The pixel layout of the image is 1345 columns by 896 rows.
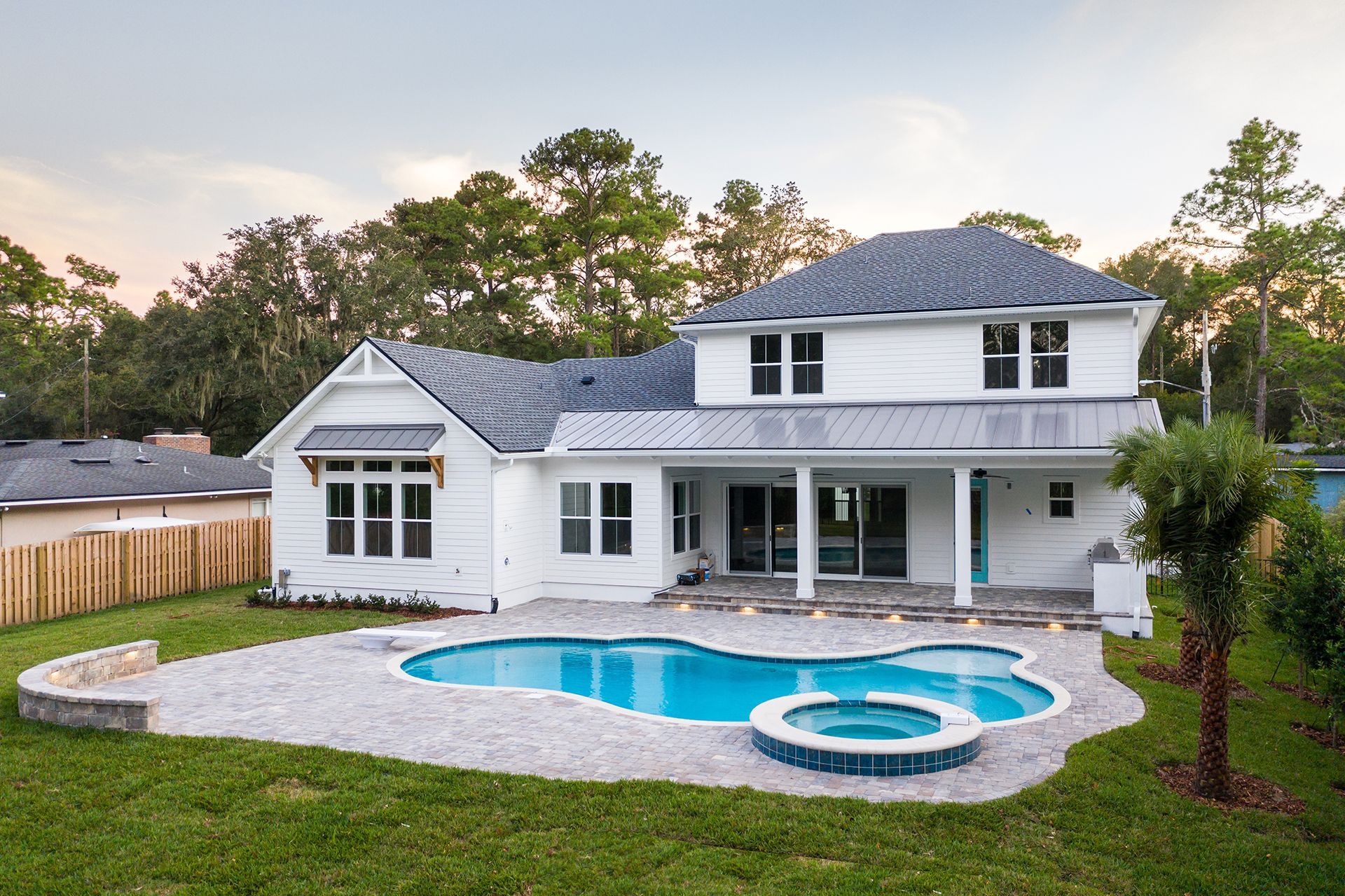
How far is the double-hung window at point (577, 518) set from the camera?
59.8ft

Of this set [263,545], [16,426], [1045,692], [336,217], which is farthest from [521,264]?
[1045,692]

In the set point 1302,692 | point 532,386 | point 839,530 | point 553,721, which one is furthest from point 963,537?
point 532,386

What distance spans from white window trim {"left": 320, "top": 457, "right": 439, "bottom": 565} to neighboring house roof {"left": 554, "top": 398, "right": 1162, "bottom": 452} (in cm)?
300

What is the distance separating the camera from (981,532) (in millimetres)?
17656

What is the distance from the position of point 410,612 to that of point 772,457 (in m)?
7.73

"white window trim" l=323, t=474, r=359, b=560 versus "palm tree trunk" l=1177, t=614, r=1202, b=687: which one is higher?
"white window trim" l=323, t=474, r=359, b=560

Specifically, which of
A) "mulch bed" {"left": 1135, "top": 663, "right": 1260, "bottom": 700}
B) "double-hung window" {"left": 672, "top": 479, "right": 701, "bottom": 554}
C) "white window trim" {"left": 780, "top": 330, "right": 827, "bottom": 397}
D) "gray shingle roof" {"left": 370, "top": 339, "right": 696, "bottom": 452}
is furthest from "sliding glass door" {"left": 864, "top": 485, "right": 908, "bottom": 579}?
"mulch bed" {"left": 1135, "top": 663, "right": 1260, "bottom": 700}

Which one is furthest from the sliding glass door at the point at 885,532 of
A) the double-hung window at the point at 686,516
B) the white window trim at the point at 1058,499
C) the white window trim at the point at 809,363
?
the double-hung window at the point at 686,516

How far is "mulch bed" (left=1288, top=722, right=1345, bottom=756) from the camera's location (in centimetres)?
884

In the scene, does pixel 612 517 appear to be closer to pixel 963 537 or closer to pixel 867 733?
pixel 963 537

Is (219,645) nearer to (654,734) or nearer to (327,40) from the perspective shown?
(654,734)

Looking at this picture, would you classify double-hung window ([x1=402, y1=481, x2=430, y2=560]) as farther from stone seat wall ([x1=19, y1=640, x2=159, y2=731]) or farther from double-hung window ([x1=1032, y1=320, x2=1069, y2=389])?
double-hung window ([x1=1032, y1=320, x2=1069, y2=389])

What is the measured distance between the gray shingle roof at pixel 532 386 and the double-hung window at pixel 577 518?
3.88 feet

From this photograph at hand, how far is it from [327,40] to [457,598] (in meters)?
13.7
